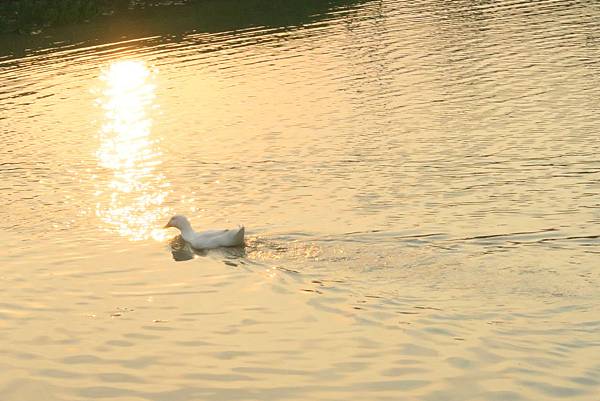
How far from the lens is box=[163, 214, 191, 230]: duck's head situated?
19.7 m

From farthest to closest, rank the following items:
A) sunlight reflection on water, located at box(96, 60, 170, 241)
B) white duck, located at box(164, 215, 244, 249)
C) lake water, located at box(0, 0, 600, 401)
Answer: sunlight reflection on water, located at box(96, 60, 170, 241)
white duck, located at box(164, 215, 244, 249)
lake water, located at box(0, 0, 600, 401)

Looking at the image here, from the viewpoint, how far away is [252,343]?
1439 centimetres

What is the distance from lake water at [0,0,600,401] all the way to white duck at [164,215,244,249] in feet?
0.80

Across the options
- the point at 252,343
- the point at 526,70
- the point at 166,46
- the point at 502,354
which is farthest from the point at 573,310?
the point at 166,46

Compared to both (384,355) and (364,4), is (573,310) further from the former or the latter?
(364,4)

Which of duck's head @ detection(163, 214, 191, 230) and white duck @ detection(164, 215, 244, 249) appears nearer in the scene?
white duck @ detection(164, 215, 244, 249)

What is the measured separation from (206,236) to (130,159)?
28.6ft

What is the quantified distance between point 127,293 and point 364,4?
130 feet

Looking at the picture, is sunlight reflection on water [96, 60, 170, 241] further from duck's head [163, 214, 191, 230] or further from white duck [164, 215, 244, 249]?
white duck [164, 215, 244, 249]

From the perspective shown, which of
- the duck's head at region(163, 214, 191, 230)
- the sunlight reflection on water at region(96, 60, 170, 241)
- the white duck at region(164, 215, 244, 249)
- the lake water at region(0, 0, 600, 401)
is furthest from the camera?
the sunlight reflection on water at region(96, 60, 170, 241)

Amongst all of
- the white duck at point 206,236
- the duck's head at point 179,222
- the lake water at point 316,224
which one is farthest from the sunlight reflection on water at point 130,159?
the white duck at point 206,236

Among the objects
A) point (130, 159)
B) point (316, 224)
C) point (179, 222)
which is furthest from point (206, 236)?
point (130, 159)

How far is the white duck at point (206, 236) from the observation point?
18.3 metres

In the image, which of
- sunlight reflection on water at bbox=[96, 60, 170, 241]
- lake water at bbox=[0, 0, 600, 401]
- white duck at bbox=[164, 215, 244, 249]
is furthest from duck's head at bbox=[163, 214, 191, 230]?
sunlight reflection on water at bbox=[96, 60, 170, 241]
